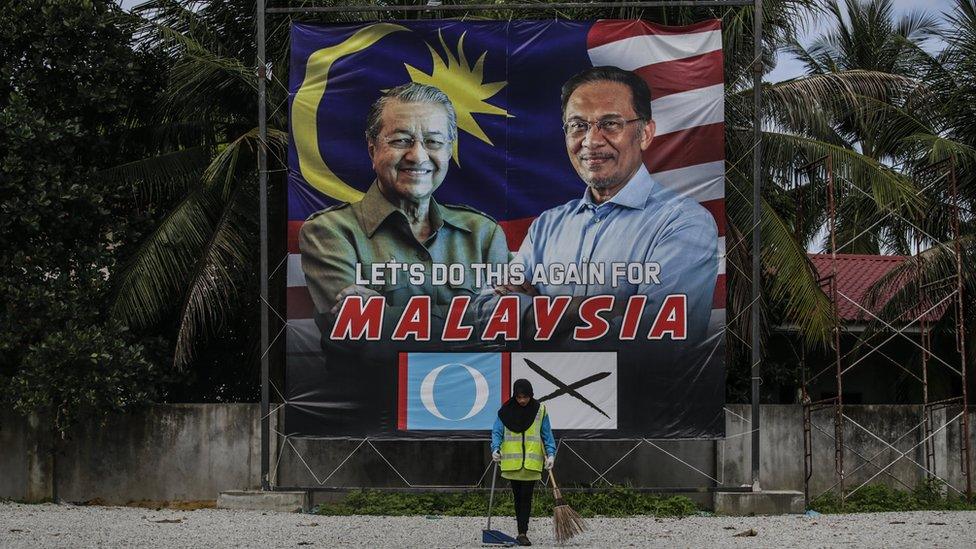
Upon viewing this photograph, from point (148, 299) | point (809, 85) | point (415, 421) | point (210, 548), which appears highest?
point (809, 85)

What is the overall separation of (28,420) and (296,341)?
3887 mm

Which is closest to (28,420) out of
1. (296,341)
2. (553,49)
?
(296,341)

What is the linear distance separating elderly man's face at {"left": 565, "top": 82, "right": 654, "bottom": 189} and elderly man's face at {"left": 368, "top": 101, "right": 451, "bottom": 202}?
157 cm

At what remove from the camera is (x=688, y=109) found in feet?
55.8

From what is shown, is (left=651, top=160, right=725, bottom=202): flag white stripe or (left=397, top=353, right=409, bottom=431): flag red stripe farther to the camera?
(left=651, top=160, right=725, bottom=202): flag white stripe

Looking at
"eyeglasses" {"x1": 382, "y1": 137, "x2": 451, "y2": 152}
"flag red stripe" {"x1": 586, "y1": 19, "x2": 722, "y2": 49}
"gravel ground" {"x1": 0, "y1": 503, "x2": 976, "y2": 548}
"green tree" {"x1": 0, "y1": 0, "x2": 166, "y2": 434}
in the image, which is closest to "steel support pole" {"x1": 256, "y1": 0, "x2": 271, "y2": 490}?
"gravel ground" {"x1": 0, "y1": 503, "x2": 976, "y2": 548}

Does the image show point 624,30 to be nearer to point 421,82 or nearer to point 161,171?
point 421,82

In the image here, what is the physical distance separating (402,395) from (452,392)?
2.03 feet

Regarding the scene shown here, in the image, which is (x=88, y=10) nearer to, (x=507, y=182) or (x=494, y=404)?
(x=507, y=182)

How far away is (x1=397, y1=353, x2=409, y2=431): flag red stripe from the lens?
16797 millimetres

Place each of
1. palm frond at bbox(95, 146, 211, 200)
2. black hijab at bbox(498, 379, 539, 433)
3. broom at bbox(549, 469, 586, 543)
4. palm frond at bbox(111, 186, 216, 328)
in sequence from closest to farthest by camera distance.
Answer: broom at bbox(549, 469, 586, 543)
black hijab at bbox(498, 379, 539, 433)
palm frond at bbox(111, 186, 216, 328)
palm frond at bbox(95, 146, 211, 200)

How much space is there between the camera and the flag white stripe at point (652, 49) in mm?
17062

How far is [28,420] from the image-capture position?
59.0 ft

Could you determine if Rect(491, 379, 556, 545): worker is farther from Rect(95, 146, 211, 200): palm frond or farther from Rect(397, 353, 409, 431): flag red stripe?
Rect(95, 146, 211, 200): palm frond
